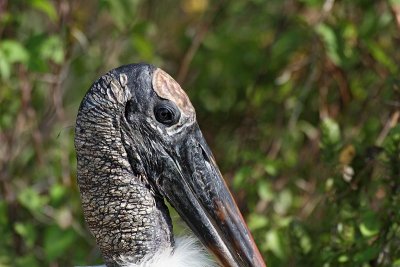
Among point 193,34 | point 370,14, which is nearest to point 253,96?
point 193,34

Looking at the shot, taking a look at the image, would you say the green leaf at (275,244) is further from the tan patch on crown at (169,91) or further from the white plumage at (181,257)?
the tan patch on crown at (169,91)

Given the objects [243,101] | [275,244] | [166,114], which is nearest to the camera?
[166,114]

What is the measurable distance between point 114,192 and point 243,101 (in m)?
2.41

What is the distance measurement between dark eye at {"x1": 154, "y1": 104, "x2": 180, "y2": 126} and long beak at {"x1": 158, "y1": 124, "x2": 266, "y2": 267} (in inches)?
3.3

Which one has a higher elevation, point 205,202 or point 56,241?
point 205,202

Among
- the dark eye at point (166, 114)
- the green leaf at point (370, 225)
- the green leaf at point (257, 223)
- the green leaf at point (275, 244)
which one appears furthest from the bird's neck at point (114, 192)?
the green leaf at point (257, 223)

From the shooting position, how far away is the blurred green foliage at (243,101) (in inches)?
155

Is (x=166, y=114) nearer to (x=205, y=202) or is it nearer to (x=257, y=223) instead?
(x=205, y=202)

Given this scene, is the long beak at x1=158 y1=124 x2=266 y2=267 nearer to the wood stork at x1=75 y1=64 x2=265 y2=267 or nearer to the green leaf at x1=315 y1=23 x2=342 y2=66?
the wood stork at x1=75 y1=64 x2=265 y2=267

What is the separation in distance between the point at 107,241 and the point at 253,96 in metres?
2.28

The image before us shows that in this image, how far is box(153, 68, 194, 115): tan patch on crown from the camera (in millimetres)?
3047

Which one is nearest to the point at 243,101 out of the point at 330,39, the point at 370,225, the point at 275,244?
the point at 330,39

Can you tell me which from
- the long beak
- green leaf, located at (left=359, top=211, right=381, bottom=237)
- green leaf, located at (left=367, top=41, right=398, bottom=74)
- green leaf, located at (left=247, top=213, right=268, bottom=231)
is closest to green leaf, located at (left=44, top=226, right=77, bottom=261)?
green leaf, located at (left=247, top=213, right=268, bottom=231)

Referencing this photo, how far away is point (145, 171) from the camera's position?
314cm
